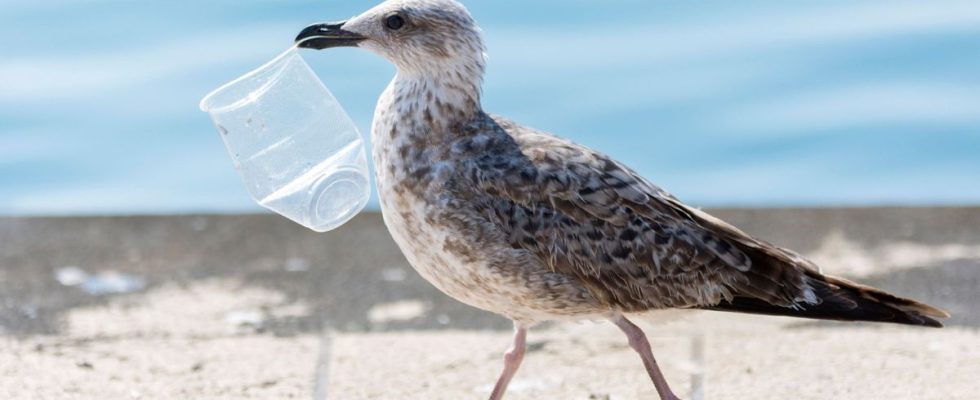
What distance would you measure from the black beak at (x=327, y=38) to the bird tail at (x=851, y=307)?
1509 millimetres

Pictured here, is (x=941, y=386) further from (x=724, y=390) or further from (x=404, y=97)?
(x=404, y=97)

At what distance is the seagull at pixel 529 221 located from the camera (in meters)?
4.79

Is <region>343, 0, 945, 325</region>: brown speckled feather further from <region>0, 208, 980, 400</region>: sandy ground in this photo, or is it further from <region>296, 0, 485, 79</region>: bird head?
<region>0, 208, 980, 400</region>: sandy ground

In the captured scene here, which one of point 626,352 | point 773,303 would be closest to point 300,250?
point 626,352

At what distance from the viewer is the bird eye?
4949 millimetres

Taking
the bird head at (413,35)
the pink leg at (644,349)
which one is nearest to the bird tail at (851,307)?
the pink leg at (644,349)

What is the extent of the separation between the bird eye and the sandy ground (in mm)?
Result: 1342

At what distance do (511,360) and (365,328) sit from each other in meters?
1.53

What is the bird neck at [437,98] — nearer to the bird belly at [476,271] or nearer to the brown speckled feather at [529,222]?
the brown speckled feather at [529,222]

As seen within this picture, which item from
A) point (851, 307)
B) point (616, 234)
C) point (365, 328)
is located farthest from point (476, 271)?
point (365, 328)

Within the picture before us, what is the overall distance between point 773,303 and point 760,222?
10.1ft

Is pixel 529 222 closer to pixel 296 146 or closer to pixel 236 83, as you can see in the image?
pixel 296 146

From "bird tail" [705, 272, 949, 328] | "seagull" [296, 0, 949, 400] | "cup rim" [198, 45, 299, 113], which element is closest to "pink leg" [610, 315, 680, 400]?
"seagull" [296, 0, 949, 400]

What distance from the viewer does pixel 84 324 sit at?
21.5ft
